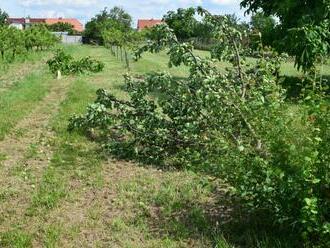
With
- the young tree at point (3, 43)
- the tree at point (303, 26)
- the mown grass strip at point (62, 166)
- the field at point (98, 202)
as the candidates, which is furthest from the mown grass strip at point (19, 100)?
the young tree at point (3, 43)

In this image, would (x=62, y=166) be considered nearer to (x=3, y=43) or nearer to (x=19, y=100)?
(x=19, y=100)

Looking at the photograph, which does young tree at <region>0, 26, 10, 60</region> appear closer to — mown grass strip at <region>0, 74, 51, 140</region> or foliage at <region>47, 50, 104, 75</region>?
foliage at <region>47, 50, 104, 75</region>

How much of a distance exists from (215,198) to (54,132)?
187 inches

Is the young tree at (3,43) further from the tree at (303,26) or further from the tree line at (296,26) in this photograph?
the tree at (303,26)

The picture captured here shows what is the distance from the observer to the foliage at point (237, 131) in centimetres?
445

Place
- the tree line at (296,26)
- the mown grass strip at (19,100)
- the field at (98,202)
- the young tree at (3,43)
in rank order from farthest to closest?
the young tree at (3,43), the tree line at (296,26), the mown grass strip at (19,100), the field at (98,202)

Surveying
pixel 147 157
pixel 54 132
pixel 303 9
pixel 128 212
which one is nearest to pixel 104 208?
pixel 128 212

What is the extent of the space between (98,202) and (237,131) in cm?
192

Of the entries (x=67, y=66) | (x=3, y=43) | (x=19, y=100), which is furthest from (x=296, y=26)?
(x=3, y=43)

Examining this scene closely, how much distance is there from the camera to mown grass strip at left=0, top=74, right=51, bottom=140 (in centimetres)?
1090

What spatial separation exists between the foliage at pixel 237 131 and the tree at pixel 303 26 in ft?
17.1

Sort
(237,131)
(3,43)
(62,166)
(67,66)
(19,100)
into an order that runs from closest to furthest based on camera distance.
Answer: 1. (237,131)
2. (62,166)
3. (19,100)
4. (67,66)
5. (3,43)

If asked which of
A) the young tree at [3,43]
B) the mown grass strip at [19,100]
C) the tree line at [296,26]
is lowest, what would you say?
the mown grass strip at [19,100]

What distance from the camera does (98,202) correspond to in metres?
6.21
